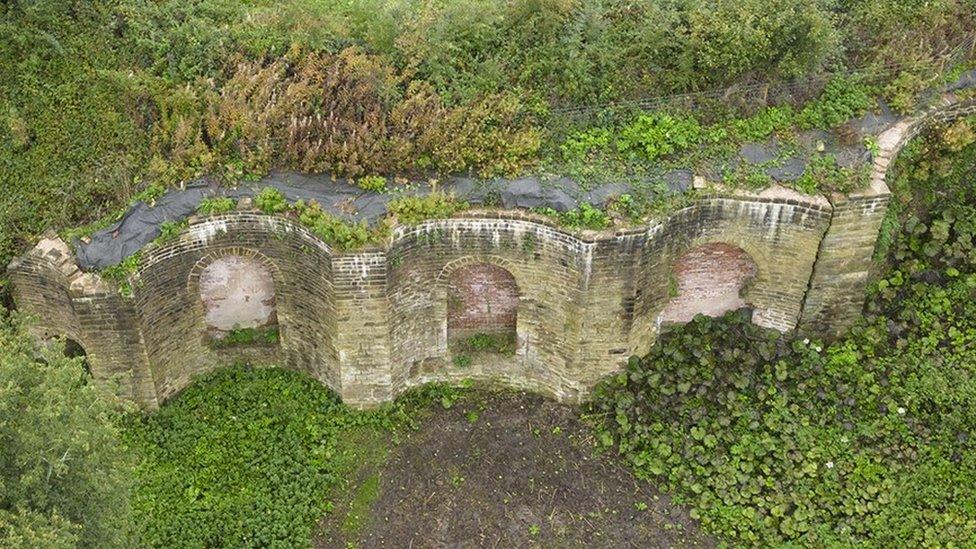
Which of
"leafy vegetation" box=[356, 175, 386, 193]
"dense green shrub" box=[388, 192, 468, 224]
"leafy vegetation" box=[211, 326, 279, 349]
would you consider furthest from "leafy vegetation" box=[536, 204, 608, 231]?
"leafy vegetation" box=[211, 326, 279, 349]

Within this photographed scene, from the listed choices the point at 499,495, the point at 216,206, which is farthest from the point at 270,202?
the point at 499,495

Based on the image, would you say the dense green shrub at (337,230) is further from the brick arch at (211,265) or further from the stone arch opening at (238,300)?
the stone arch opening at (238,300)

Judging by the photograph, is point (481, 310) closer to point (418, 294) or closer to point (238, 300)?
point (418, 294)

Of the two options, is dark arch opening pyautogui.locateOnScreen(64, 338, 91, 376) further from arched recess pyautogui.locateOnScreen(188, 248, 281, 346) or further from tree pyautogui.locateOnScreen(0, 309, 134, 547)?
tree pyautogui.locateOnScreen(0, 309, 134, 547)

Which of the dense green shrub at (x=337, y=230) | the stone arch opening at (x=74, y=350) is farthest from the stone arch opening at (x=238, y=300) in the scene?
the stone arch opening at (x=74, y=350)

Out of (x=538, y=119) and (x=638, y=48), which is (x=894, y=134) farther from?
(x=538, y=119)

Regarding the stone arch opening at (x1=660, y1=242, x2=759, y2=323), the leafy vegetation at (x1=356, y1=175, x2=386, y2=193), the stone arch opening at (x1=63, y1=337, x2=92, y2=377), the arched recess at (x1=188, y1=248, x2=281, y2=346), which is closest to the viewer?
the leafy vegetation at (x1=356, y1=175, x2=386, y2=193)
